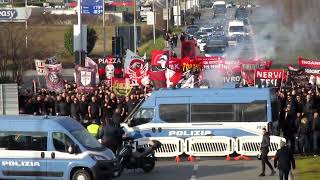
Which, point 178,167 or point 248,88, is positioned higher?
point 248,88

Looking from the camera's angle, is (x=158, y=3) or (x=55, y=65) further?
(x=158, y=3)

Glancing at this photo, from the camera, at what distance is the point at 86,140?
22.9m

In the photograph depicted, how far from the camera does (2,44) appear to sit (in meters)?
55.0

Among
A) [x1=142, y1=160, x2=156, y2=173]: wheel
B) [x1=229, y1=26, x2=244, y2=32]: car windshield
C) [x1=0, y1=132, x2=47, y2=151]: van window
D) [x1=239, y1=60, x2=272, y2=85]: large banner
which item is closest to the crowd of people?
[x1=239, y1=60, x2=272, y2=85]: large banner

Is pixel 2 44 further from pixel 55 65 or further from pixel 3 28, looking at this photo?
pixel 55 65

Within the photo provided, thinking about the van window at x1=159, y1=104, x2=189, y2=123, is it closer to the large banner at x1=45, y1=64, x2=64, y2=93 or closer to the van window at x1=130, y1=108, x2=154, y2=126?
the van window at x1=130, y1=108, x2=154, y2=126

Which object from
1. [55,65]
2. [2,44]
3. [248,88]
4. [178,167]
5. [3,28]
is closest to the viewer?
[178,167]

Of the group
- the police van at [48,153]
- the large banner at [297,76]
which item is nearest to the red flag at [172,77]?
the large banner at [297,76]

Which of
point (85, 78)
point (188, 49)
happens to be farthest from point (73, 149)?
point (188, 49)

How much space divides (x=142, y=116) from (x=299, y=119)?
15.7ft

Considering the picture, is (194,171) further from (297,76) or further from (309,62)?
(297,76)

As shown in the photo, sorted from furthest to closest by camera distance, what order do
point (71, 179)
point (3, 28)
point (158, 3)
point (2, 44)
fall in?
1. point (158, 3)
2. point (3, 28)
3. point (2, 44)
4. point (71, 179)

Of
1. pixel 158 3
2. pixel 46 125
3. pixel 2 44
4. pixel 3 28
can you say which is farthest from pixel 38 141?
pixel 158 3

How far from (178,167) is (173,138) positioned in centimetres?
174
